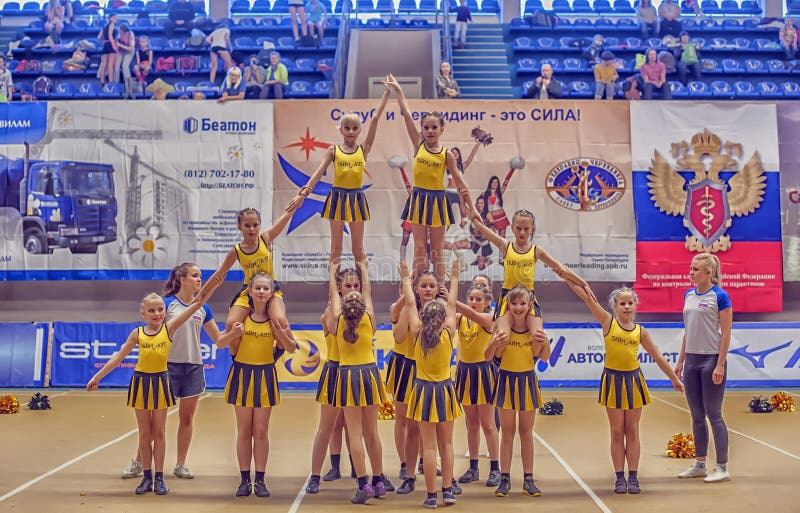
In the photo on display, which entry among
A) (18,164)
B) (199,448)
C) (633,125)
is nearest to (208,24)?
(18,164)

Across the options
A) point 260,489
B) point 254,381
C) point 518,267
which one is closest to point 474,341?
point 518,267

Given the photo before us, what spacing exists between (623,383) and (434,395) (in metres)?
1.61

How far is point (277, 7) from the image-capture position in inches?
824

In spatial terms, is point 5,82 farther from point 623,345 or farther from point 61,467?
point 623,345

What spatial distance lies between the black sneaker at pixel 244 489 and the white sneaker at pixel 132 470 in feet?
3.97

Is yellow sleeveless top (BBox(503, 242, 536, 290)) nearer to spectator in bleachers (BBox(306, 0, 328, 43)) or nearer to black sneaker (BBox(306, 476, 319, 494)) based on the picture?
black sneaker (BBox(306, 476, 319, 494))

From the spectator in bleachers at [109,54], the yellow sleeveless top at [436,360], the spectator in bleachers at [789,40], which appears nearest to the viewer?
the yellow sleeveless top at [436,360]

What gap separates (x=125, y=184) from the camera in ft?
47.5

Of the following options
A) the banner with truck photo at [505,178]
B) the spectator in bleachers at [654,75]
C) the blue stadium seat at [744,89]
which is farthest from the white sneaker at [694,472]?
the blue stadium seat at [744,89]

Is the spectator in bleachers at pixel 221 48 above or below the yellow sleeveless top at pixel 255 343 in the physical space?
above

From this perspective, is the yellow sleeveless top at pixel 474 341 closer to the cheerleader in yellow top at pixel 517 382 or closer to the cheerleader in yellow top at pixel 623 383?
the cheerleader in yellow top at pixel 517 382

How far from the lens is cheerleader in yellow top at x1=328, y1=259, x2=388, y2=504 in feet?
20.8

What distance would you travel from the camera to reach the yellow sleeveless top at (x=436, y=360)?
6.22 meters

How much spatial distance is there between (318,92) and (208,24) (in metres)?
4.21
